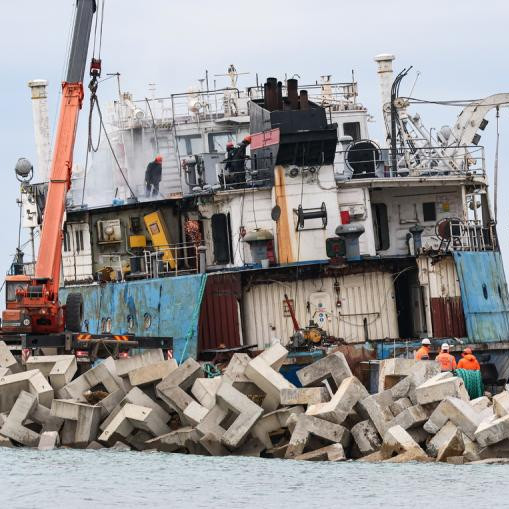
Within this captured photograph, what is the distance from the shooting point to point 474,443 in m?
31.4

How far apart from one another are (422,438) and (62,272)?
775 inches

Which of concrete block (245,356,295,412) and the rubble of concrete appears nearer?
the rubble of concrete

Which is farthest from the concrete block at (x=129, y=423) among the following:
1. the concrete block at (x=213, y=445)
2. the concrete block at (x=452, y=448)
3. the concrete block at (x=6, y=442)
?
the concrete block at (x=452, y=448)

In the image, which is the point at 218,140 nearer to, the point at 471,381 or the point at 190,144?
the point at 190,144

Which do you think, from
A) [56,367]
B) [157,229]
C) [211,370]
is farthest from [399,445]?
[157,229]

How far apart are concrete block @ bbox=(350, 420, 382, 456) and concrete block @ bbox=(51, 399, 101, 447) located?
5.54m

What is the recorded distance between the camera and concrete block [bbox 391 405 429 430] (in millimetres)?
32250

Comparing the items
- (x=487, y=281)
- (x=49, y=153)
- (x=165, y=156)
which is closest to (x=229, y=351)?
(x=487, y=281)

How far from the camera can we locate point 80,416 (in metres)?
35.7

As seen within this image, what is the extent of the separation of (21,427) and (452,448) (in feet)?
29.6

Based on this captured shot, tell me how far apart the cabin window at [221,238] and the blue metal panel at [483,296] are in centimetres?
590

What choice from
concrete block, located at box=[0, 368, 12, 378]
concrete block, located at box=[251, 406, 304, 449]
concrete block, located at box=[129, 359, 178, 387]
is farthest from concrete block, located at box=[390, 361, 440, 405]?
concrete block, located at box=[0, 368, 12, 378]

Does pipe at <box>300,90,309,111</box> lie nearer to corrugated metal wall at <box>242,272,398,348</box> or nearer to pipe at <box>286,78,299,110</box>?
pipe at <box>286,78,299,110</box>

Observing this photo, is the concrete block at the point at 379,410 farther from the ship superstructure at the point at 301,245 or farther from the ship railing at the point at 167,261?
the ship railing at the point at 167,261
